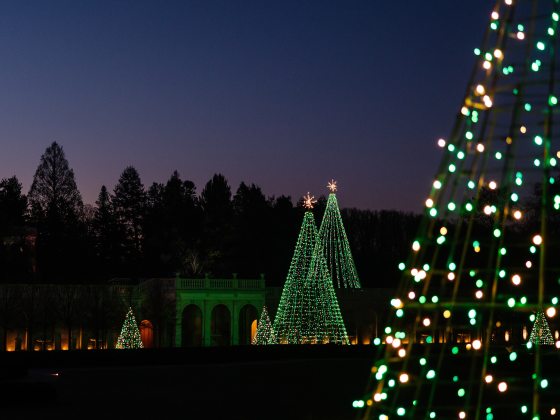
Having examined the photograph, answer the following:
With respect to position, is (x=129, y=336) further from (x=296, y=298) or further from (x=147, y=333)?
(x=296, y=298)

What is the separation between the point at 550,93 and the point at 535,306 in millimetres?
1888

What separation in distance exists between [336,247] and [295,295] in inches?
369

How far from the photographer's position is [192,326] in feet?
172

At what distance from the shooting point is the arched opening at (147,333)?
50562 mm

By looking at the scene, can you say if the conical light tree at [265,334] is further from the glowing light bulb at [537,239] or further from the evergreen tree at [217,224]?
the glowing light bulb at [537,239]

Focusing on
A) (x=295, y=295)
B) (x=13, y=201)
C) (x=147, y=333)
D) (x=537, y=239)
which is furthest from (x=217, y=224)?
(x=537, y=239)

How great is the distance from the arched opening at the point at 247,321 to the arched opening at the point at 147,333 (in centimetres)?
518

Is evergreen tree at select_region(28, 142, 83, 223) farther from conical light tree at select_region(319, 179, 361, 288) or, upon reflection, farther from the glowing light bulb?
the glowing light bulb

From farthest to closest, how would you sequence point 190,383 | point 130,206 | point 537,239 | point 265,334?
1. point 130,206
2. point 265,334
3. point 190,383
4. point 537,239


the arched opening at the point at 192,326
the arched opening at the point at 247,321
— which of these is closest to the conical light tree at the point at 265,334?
the arched opening at the point at 247,321

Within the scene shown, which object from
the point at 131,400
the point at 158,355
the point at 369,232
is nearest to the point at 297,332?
the point at 158,355

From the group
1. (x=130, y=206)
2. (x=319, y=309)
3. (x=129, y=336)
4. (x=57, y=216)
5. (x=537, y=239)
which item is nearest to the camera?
(x=537, y=239)

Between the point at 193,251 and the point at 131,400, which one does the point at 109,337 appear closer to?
the point at 193,251

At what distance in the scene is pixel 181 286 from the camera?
50750mm
